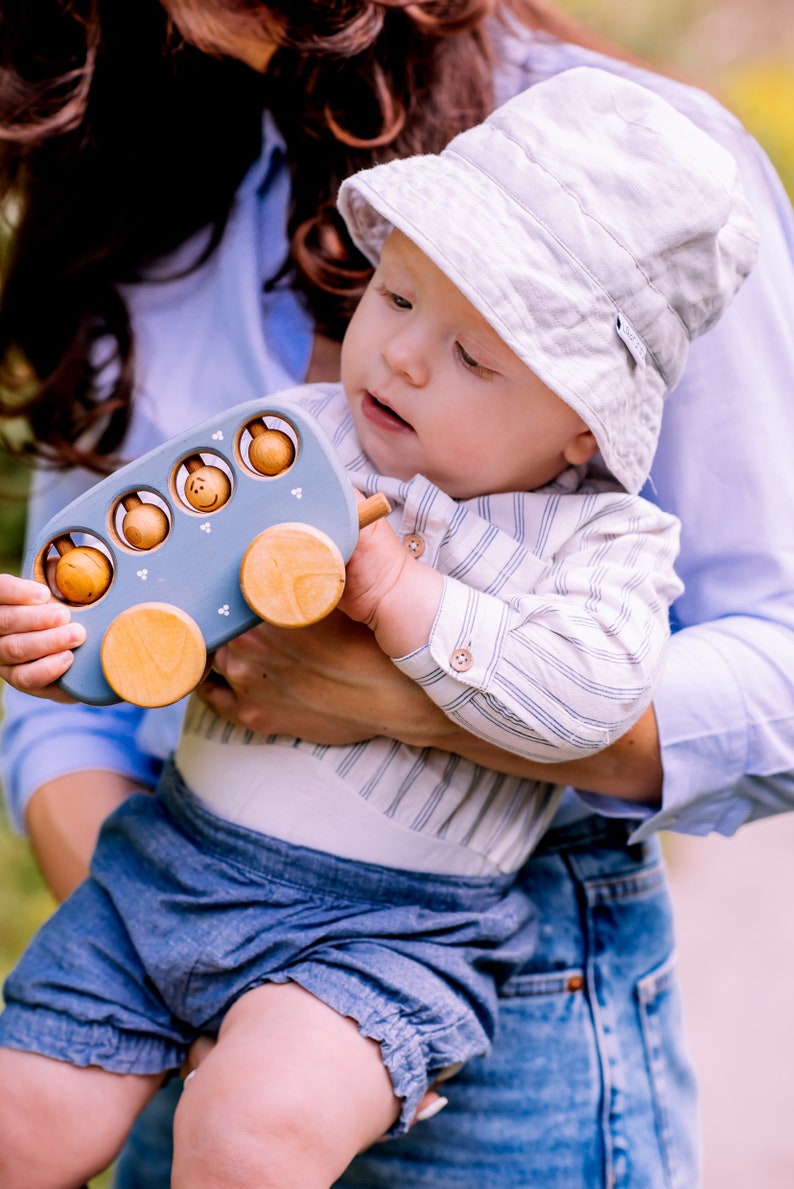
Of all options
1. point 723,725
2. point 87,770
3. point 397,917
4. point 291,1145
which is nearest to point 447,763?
point 397,917

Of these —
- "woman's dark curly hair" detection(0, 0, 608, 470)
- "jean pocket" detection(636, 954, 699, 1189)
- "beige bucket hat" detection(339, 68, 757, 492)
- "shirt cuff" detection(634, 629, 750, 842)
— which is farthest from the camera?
"woman's dark curly hair" detection(0, 0, 608, 470)

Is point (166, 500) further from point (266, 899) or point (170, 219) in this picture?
point (170, 219)

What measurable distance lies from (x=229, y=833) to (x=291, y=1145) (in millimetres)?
312

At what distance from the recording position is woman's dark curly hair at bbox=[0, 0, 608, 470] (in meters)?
1.60

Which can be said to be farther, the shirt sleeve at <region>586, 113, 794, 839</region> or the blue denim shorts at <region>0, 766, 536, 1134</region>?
the shirt sleeve at <region>586, 113, 794, 839</region>

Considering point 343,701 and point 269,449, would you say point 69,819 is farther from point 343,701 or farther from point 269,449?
point 269,449

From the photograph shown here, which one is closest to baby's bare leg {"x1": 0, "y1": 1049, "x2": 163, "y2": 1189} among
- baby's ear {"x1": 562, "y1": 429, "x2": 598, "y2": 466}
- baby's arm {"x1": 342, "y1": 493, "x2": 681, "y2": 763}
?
baby's arm {"x1": 342, "y1": 493, "x2": 681, "y2": 763}

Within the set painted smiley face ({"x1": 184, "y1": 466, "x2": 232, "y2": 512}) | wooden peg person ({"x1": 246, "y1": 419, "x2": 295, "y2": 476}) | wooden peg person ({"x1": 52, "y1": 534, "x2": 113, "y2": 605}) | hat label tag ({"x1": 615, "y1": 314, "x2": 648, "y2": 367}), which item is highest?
hat label tag ({"x1": 615, "y1": 314, "x2": 648, "y2": 367})

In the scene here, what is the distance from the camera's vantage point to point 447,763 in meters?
1.30

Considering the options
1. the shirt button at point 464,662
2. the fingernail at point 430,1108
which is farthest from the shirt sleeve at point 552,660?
the fingernail at point 430,1108

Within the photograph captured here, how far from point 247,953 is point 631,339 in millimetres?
672

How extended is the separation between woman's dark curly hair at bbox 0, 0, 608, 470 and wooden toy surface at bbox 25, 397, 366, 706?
547 mm

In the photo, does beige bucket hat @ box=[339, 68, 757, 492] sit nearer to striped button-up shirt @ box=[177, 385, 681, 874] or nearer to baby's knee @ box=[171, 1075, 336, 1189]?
striped button-up shirt @ box=[177, 385, 681, 874]

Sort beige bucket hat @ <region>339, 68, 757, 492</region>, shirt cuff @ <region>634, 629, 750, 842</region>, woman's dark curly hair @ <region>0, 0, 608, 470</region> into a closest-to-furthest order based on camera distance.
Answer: beige bucket hat @ <region>339, 68, 757, 492</region> → shirt cuff @ <region>634, 629, 750, 842</region> → woman's dark curly hair @ <region>0, 0, 608, 470</region>
